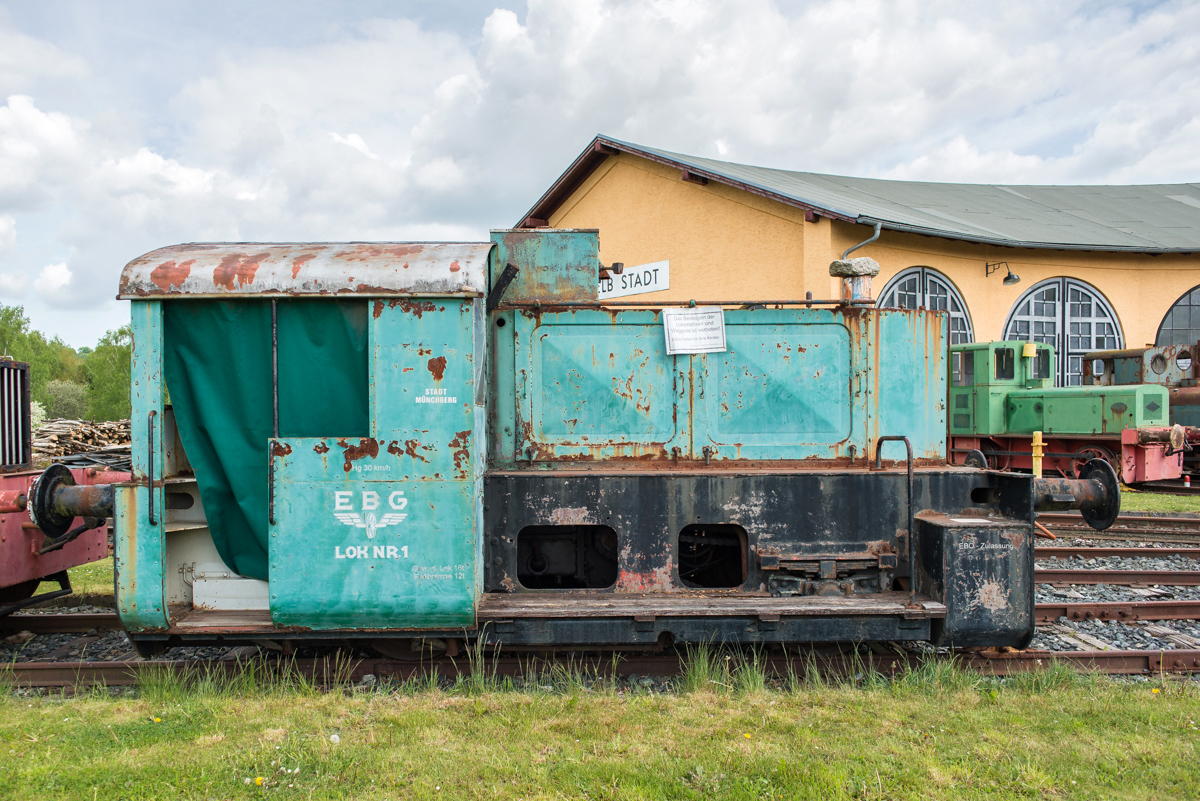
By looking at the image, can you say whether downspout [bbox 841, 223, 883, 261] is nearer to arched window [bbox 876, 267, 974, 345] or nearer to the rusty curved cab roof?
arched window [bbox 876, 267, 974, 345]

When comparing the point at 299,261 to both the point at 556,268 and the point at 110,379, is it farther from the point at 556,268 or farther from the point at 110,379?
the point at 110,379

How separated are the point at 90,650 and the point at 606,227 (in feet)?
49.3

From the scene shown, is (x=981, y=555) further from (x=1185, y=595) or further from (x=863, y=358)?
(x=1185, y=595)

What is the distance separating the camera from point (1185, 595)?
637 cm

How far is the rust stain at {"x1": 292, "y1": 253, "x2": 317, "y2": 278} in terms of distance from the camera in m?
3.80

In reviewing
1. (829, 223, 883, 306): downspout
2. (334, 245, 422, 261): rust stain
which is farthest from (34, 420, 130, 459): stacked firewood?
(829, 223, 883, 306): downspout

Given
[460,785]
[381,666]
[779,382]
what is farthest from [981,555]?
[381,666]

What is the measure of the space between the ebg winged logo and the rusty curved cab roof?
1215 mm

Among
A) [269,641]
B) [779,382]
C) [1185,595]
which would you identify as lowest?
[1185,595]

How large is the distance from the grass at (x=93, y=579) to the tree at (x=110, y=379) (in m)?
29.5

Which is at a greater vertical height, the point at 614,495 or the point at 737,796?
the point at 614,495

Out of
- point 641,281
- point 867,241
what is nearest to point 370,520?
point 867,241

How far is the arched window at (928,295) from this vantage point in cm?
1510

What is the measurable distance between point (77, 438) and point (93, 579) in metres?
10.6
